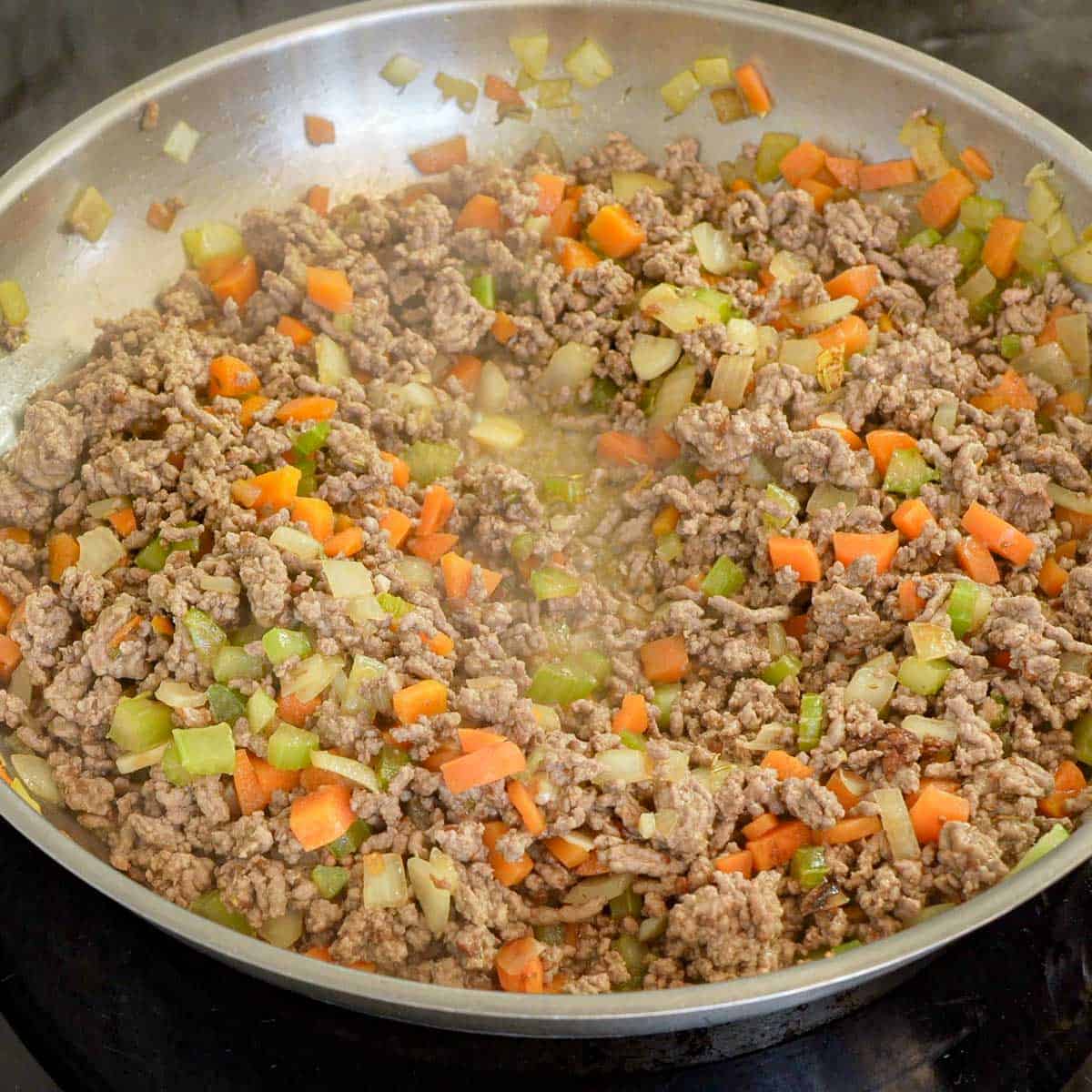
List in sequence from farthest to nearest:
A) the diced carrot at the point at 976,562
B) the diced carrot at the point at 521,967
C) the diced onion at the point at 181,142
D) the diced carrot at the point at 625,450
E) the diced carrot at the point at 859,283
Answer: the diced onion at the point at 181,142 → the diced carrot at the point at 859,283 → the diced carrot at the point at 625,450 → the diced carrot at the point at 976,562 → the diced carrot at the point at 521,967

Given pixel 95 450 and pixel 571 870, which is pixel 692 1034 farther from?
pixel 95 450

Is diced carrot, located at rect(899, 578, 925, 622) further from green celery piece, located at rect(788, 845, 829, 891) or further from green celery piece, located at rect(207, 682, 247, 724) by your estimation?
green celery piece, located at rect(207, 682, 247, 724)

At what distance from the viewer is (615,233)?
3039 millimetres

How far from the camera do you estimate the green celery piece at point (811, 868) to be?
6.88 feet

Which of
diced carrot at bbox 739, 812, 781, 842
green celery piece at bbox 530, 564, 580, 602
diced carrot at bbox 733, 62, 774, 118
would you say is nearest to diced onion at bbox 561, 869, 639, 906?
diced carrot at bbox 739, 812, 781, 842

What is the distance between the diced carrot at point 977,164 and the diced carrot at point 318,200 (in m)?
1.61

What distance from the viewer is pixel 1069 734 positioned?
88.6 inches

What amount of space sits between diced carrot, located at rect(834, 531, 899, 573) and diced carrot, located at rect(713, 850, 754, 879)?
0.67 meters

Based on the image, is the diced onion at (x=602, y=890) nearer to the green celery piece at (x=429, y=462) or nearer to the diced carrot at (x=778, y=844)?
the diced carrot at (x=778, y=844)

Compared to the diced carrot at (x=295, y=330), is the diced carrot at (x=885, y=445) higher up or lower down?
lower down

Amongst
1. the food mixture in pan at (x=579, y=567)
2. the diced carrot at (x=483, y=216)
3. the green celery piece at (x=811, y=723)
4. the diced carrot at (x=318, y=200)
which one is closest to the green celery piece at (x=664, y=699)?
the food mixture in pan at (x=579, y=567)

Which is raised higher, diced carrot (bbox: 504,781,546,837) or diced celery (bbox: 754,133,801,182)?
diced celery (bbox: 754,133,801,182)

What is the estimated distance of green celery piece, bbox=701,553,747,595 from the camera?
2551 millimetres

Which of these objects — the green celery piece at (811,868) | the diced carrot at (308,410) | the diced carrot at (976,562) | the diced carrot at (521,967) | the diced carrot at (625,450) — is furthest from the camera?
the diced carrot at (625,450)
